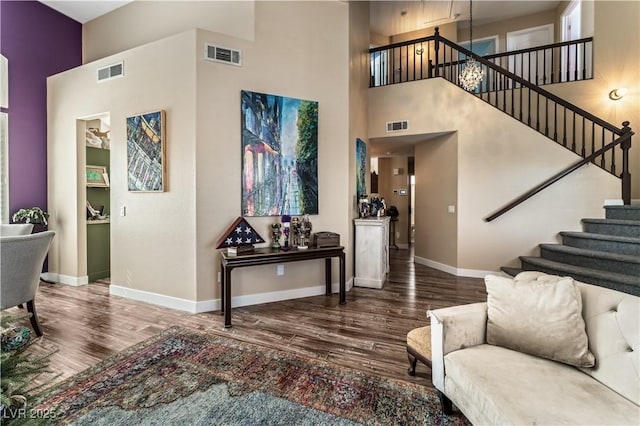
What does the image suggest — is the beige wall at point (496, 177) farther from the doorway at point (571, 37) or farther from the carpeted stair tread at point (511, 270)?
the doorway at point (571, 37)

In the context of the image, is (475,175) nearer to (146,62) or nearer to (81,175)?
(146,62)

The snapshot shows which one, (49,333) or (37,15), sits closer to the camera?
(49,333)

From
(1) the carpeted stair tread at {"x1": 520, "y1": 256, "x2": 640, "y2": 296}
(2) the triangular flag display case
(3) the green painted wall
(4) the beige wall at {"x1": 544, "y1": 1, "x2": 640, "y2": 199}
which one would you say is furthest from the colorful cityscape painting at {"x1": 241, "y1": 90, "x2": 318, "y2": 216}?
(4) the beige wall at {"x1": 544, "y1": 1, "x2": 640, "y2": 199}

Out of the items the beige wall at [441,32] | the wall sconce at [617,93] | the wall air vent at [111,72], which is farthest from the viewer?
the beige wall at [441,32]

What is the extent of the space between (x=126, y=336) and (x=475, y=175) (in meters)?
5.30

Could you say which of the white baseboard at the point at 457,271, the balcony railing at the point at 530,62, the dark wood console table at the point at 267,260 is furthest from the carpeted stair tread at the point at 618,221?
the dark wood console table at the point at 267,260

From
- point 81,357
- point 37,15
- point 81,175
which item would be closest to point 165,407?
point 81,357

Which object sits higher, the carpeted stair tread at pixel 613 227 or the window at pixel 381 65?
the window at pixel 381 65

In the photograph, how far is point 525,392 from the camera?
128 cm

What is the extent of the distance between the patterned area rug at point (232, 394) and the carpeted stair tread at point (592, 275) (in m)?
2.53

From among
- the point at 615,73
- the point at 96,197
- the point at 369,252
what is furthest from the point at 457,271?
the point at 96,197

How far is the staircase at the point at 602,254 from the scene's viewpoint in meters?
3.05

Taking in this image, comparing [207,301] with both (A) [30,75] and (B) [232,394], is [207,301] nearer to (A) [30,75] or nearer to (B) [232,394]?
(B) [232,394]

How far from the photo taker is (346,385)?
2053 mm
